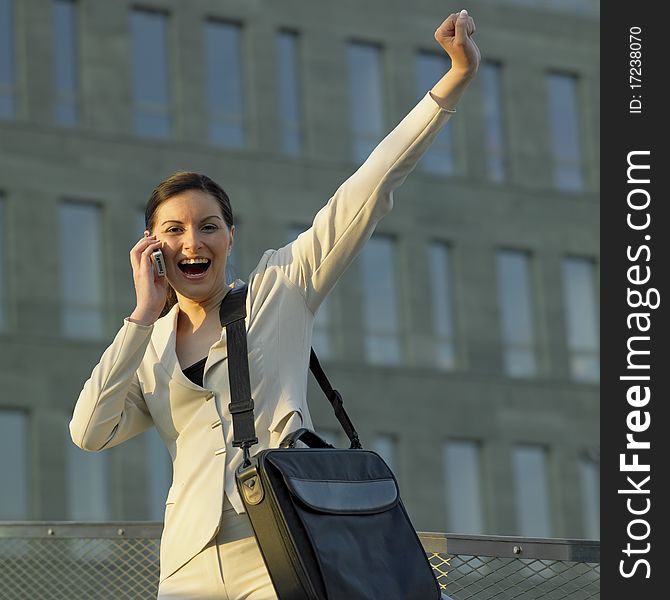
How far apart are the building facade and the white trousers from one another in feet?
88.1

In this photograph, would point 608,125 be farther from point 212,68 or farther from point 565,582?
point 212,68

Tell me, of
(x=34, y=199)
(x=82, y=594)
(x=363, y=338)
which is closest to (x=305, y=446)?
(x=82, y=594)

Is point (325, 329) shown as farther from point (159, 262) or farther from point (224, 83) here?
point (159, 262)

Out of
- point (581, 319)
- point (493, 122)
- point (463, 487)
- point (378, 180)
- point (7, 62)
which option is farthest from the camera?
point (581, 319)

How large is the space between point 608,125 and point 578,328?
1213 inches

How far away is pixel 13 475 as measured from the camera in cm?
3139

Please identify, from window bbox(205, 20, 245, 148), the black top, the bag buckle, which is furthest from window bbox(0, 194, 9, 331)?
the bag buckle

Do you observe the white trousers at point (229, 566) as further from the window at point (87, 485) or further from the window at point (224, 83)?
the window at point (224, 83)

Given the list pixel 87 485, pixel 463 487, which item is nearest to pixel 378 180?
pixel 87 485

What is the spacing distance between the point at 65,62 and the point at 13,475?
310 inches

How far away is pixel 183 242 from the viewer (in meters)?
5.27

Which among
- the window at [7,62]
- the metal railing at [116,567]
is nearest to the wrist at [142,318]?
the metal railing at [116,567]

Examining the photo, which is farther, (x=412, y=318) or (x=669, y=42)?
(x=412, y=318)

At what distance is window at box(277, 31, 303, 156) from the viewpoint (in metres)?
35.9
